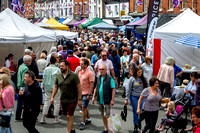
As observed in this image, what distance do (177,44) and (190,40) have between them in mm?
1506

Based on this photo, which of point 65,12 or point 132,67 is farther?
point 65,12

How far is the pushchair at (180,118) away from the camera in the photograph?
7457mm

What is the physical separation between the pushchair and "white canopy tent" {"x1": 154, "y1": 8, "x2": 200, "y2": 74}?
5.54 m

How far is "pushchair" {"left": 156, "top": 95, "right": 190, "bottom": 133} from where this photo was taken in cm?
746

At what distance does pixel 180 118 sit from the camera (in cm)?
747

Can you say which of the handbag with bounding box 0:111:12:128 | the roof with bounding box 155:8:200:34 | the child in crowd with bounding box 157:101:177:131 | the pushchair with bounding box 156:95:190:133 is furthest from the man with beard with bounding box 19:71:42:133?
the roof with bounding box 155:8:200:34

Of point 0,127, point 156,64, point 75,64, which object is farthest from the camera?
point 156,64

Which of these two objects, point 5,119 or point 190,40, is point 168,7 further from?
point 5,119

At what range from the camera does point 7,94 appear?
239 inches

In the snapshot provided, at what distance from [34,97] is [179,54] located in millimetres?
8616

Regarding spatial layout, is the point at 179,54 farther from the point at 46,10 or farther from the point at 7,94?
the point at 46,10

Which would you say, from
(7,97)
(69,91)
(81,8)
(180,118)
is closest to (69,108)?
(69,91)


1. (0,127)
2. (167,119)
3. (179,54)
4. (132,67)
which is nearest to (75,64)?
(132,67)

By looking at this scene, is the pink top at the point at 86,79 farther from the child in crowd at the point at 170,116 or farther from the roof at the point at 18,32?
the roof at the point at 18,32
